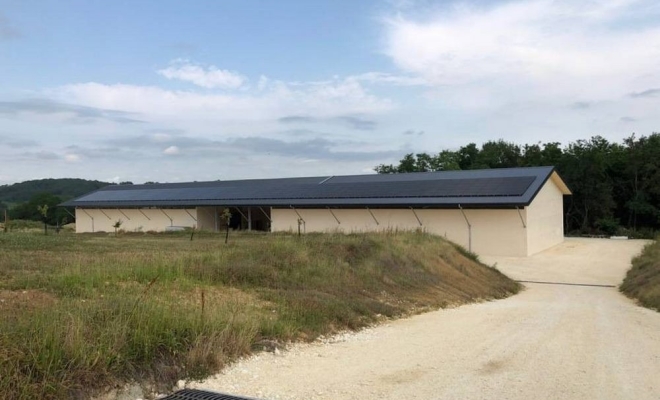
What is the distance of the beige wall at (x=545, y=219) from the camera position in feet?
114

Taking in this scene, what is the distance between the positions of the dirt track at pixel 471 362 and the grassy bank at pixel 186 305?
54cm

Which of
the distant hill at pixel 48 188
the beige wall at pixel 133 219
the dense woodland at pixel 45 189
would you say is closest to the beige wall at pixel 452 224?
the beige wall at pixel 133 219

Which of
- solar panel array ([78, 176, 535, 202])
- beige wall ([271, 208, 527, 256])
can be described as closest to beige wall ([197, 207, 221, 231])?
solar panel array ([78, 176, 535, 202])

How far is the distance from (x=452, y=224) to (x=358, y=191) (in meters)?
9.59

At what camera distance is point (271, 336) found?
26.0 feet

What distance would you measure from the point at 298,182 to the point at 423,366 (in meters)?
46.4

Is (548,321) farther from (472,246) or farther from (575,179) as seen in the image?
(575,179)

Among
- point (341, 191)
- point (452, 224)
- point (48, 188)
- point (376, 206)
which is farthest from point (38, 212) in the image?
point (452, 224)

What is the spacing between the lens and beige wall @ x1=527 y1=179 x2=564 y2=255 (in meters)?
34.9

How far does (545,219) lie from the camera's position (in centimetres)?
3841

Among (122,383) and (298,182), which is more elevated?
(298,182)

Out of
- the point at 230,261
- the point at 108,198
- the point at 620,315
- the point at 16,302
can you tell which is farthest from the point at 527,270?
the point at 108,198

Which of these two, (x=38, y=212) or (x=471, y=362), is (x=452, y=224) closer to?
(x=471, y=362)

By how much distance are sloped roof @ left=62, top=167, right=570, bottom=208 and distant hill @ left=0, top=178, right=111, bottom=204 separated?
4282cm
